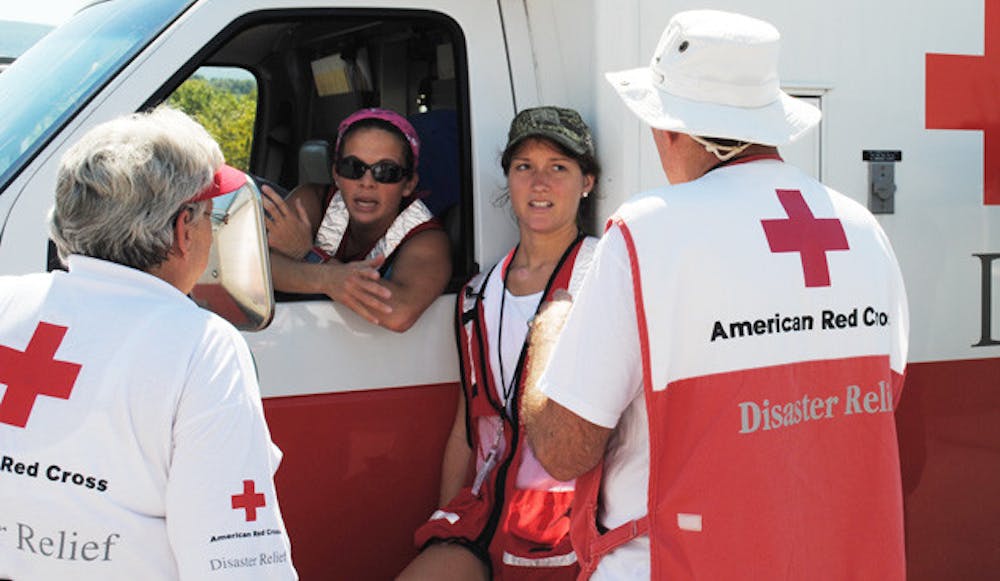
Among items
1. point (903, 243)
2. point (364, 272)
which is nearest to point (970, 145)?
point (903, 243)

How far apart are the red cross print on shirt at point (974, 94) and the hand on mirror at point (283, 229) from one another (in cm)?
→ 169

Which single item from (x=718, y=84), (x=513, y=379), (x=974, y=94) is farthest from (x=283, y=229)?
(x=974, y=94)

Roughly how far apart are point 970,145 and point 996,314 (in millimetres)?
468

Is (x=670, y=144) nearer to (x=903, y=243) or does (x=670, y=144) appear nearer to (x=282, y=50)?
(x=903, y=243)

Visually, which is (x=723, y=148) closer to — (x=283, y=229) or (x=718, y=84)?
(x=718, y=84)

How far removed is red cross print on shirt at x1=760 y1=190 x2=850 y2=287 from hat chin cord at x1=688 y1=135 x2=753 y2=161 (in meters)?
0.10

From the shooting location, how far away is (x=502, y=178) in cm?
289

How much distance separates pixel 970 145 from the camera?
3.09m

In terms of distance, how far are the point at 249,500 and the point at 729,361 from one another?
0.77m

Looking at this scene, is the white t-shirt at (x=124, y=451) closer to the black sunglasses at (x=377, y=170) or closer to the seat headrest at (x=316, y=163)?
the black sunglasses at (x=377, y=170)

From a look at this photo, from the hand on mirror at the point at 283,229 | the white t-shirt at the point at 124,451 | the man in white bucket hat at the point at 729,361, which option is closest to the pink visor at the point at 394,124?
the hand on mirror at the point at 283,229

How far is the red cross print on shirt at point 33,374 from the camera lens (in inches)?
63.1

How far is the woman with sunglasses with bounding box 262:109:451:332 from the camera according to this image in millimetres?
2686

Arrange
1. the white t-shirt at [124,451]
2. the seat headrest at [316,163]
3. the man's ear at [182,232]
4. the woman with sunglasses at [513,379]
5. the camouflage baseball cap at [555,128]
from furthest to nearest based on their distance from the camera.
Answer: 1. the seat headrest at [316,163]
2. the camouflage baseball cap at [555,128]
3. the woman with sunglasses at [513,379]
4. the man's ear at [182,232]
5. the white t-shirt at [124,451]
